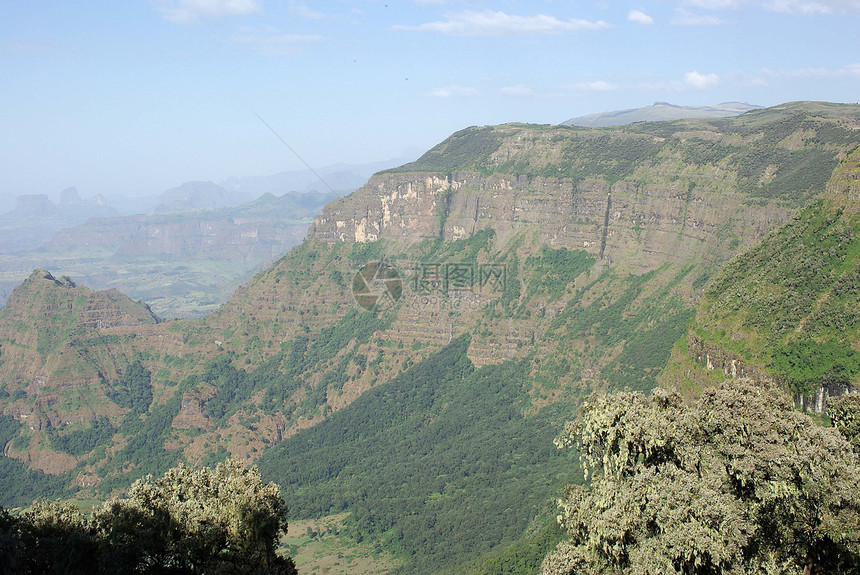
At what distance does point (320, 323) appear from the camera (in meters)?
150

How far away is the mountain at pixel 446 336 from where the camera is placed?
95.9 meters

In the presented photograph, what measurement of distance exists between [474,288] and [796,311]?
3009 inches

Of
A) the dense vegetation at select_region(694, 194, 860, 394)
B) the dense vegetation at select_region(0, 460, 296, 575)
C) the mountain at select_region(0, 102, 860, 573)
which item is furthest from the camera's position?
the mountain at select_region(0, 102, 860, 573)

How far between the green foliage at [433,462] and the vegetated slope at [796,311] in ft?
79.1

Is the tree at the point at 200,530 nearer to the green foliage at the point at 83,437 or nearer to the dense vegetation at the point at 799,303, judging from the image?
the dense vegetation at the point at 799,303

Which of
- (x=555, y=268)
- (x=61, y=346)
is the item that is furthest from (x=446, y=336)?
(x=61, y=346)

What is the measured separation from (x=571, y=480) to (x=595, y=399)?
146 ft

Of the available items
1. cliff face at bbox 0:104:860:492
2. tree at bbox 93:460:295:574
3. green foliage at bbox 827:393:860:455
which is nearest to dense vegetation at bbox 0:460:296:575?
tree at bbox 93:460:295:574

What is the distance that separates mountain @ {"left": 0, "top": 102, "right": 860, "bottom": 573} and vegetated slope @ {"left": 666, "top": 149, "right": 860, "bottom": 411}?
1144cm

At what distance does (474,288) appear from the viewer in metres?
137

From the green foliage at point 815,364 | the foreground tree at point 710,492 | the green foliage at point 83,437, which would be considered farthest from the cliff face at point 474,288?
the foreground tree at point 710,492

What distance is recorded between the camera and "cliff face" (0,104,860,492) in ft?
359

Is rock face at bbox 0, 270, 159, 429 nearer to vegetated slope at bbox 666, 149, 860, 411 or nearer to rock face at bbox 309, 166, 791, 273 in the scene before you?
rock face at bbox 309, 166, 791, 273

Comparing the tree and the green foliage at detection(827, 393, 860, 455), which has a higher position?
the green foliage at detection(827, 393, 860, 455)
